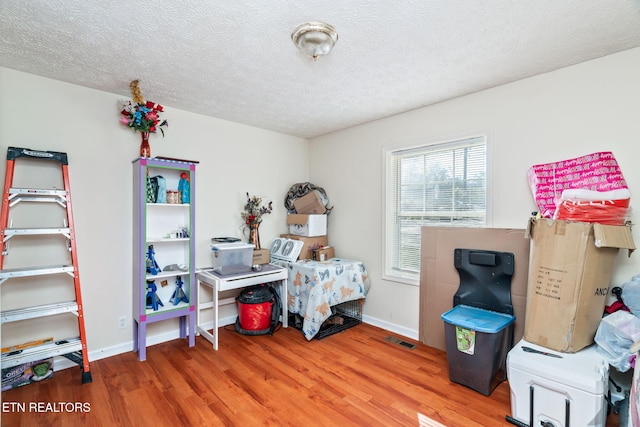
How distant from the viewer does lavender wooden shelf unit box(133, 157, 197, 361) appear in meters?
2.69

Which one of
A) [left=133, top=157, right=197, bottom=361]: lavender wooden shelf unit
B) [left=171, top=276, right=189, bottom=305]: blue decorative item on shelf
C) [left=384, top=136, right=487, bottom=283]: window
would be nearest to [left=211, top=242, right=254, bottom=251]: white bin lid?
[left=133, top=157, right=197, bottom=361]: lavender wooden shelf unit

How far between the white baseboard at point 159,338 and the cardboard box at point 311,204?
1430 millimetres

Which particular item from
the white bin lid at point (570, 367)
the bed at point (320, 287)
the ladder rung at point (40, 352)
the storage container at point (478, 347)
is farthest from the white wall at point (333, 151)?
the storage container at point (478, 347)

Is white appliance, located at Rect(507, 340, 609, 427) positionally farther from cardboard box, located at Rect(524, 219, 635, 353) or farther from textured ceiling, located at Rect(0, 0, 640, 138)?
textured ceiling, located at Rect(0, 0, 640, 138)

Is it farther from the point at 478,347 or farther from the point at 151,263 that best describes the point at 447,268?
the point at 151,263

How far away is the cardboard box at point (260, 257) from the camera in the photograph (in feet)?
11.4

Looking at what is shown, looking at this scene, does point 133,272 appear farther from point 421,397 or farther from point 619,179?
point 619,179

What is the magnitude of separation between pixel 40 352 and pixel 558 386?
336 cm

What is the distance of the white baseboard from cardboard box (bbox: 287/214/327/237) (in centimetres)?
Answer: 119

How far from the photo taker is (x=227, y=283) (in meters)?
2.91

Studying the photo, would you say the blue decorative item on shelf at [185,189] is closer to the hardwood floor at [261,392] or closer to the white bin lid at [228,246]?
the white bin lid at [228,246]

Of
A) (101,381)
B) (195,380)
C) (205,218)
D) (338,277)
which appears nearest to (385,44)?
(338,277)

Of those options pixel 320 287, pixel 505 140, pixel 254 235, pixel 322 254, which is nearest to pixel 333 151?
pixel 322 254

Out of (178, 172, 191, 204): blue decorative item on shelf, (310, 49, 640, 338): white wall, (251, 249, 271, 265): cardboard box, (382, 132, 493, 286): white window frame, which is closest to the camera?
(310, 49, 640, 338): white wall
